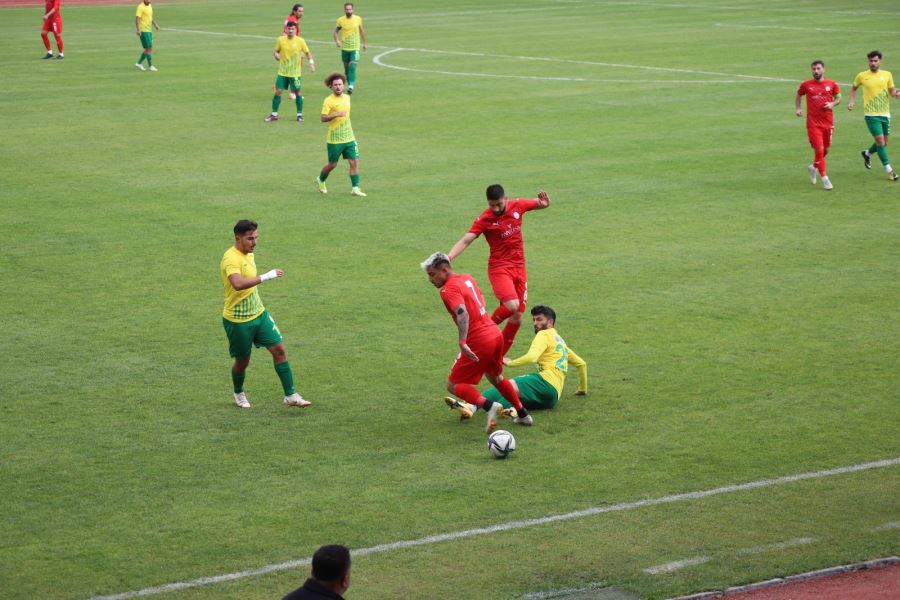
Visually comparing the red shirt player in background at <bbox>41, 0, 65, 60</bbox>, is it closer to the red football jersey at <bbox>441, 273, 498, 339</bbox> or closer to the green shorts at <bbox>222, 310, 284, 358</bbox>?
the green shorts at <bbox>222, 310, 284, 358</bbox>

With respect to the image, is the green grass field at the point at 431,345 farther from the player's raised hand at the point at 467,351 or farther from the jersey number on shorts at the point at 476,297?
the jersey number on shorts at the point at 476,297

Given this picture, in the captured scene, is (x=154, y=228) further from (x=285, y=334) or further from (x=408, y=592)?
(x=408, y=592)

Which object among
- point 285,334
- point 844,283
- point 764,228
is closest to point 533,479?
point 285,334

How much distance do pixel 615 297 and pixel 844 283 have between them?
328 centimetres

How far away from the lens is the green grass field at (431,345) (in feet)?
34.5

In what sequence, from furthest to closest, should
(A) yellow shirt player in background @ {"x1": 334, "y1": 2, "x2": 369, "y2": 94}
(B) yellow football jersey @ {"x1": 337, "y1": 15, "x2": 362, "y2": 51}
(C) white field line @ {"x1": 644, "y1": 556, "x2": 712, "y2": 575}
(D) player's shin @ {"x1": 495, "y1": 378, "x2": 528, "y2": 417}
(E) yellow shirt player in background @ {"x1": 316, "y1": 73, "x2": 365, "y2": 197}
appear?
(B) yellow football jersey @ {"x1": 337, "y1": 15, "x2": 362, "y2": 51}, (A) yellow shirt player in background @ {"x1": 334, "y1": 2, "x2": 369, "y2": 94}, (E) yellow shirt player in background @ {"x1": 316, "y1": 73, "x2": 365, "y2": 197}, (D) player's shin @ {"x1": 495, "y1": 378, "x2": 528, "y2": 417}, (C) white field line @ {"x1": 644, "y1": 556, "x2": 712, "y2": 575}

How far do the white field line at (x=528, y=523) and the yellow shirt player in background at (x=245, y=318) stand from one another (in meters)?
3.64

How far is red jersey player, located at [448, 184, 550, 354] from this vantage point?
1516 cm

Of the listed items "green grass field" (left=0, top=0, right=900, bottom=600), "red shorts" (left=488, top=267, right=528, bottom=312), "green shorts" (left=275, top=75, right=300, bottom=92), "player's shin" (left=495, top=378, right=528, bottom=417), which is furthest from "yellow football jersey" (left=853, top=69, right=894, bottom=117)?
"player's shin" (left=495, top=378, right=528, bottom=417)

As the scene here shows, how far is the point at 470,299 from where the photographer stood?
505 inches

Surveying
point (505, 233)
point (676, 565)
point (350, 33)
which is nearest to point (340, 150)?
point (505, 233)

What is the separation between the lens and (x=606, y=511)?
1105cm

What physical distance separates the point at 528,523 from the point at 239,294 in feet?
14.6

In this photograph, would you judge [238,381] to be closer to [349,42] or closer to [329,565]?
[329,565]
